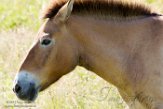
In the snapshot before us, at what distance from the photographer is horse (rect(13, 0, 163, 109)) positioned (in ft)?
21.6

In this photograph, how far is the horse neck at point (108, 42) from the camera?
673 cm

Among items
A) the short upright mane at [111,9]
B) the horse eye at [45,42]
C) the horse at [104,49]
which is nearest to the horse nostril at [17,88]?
the horse at [104,49]

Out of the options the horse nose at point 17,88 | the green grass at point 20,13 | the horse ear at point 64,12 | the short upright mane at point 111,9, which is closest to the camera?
the horse nose at point 17,88

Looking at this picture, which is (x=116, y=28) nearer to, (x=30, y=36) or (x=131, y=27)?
(x=131, y=27)

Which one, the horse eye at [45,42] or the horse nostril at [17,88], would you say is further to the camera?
the horse eye at [45,42]

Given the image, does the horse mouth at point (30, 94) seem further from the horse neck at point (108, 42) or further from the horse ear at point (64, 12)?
the horse ear at point (64, 12)

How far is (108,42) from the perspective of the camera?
22.2ft

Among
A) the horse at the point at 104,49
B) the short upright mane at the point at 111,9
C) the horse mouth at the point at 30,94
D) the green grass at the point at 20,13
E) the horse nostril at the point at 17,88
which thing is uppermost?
the short upright mane at the point at 111,9

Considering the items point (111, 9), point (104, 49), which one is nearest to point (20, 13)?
point (111, 9)

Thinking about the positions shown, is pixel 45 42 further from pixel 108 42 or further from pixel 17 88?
pixel 108 42

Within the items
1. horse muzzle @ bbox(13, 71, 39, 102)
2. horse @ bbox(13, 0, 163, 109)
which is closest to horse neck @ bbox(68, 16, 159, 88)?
horse @ bbox(13, 0, 163, 109)

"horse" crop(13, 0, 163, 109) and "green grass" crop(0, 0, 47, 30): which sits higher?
"horse" crop(13, 0, 163, 109)

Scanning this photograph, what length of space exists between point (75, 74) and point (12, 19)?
4515 millimetres

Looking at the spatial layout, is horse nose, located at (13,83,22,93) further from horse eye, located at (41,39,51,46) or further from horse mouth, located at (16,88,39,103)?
horse eye, located at (41,39,51,46)
